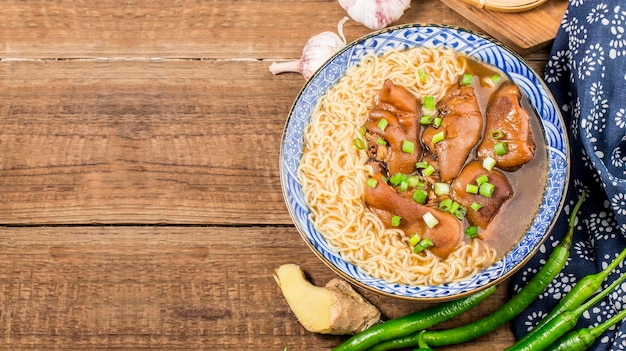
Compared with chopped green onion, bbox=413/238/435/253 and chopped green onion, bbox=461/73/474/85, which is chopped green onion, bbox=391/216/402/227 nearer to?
chopped green onion, bbox=413/238/435/253

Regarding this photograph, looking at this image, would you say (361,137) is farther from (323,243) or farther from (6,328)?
(6,328)

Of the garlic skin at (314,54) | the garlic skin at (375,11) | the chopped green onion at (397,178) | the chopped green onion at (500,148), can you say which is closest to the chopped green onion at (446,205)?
the chopped green onion at (397,178)

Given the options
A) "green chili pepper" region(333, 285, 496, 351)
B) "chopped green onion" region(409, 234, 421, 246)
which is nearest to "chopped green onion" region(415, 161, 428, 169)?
"chopped green onion" region(409, 234, 421, 246)

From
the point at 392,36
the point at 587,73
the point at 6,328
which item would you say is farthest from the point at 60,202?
the point at 587,73

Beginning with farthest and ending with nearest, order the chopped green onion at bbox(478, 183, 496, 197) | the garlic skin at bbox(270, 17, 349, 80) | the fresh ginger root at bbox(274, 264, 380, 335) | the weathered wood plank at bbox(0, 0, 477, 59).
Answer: the weathered wood plank at bbox(0, 0, 477, 59) → the garlic skin at bbox(270, 17, 349, 80) → the fresh ginger root at bbox(274, 264, 380, 335) → the chopped green onion at bbox(478, 183, 496, 197)

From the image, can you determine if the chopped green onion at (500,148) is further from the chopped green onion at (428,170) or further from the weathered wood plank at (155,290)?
the weathered wood plank at (155,290)

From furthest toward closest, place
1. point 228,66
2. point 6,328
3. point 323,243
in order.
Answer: point 228,66 → point 6,328 → point 323,243
